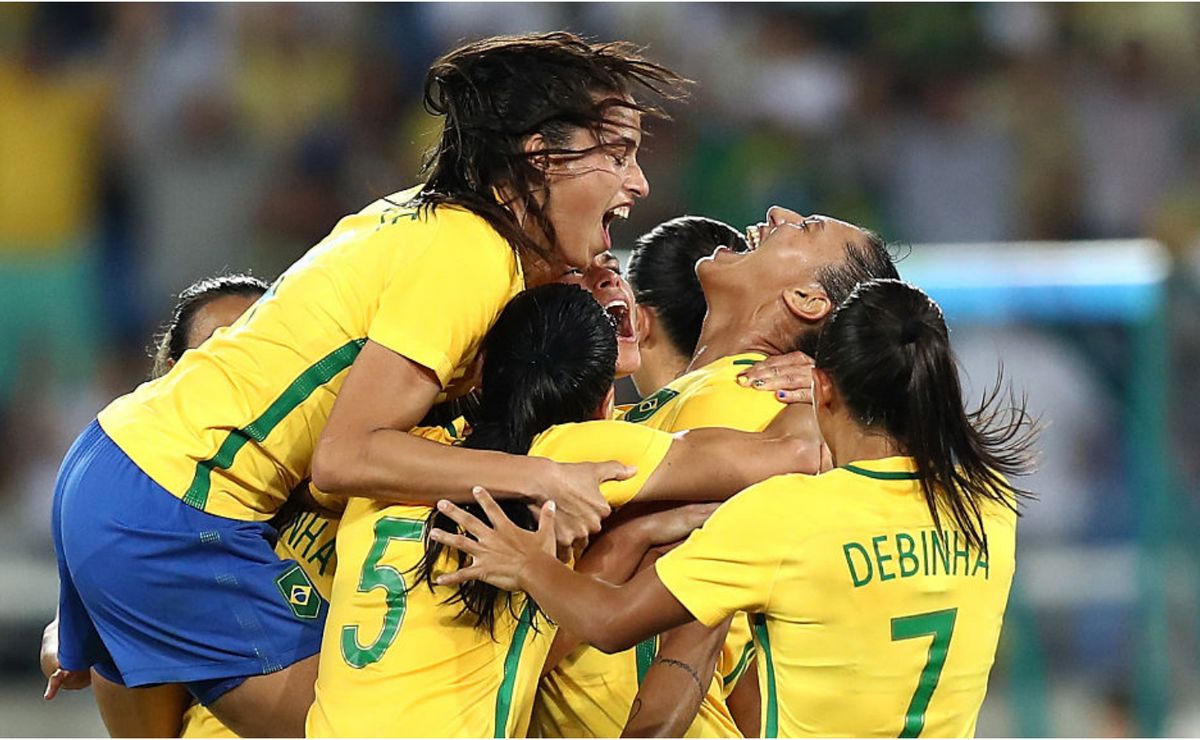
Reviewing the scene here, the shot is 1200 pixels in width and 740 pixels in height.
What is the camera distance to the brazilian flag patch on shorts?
9.47 ft

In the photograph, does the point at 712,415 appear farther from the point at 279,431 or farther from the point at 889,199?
the point at 889,199

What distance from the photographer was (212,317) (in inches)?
139

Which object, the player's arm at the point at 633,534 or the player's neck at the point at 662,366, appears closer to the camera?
the player's arm at the point at 633,534

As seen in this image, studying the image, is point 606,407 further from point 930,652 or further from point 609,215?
point 930,652

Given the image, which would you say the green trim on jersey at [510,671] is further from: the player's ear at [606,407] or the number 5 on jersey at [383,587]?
the player's ear at [606,407]

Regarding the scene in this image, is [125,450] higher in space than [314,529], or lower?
higher

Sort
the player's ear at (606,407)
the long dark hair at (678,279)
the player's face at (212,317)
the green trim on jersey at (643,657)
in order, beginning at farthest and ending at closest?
the long dark hair at (678,279) → the player's face at (212,317) → the green trim on jersey at (643,657) → the player's ear at (606,407)

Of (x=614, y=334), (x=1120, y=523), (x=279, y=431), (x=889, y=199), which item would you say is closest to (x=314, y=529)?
(x=279, y=431)

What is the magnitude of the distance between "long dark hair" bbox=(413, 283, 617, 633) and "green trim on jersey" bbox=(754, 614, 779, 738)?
0.39m

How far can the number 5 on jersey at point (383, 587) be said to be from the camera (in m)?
2.63

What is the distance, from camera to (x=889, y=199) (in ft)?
24.6

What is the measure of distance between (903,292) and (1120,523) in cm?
410

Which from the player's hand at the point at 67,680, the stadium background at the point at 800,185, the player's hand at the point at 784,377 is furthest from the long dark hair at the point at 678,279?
the stadium background at the point at 800,185

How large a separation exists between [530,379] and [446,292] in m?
0.19
